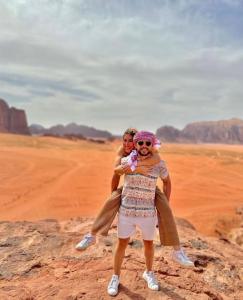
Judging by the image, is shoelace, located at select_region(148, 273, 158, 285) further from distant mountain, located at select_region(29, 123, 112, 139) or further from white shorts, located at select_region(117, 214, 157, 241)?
distant mountain, located at select_region(29, 123, 112, 139)

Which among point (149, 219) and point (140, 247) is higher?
point (149, 219)

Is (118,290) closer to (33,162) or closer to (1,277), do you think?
(1,277)

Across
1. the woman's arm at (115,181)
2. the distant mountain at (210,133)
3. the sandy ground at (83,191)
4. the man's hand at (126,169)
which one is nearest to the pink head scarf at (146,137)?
the man's hand at (126,169)

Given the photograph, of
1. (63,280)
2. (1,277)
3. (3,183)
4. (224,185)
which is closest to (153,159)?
(63,280)

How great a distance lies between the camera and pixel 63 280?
4898 millimetres

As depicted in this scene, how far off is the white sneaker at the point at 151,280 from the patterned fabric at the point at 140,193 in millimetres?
800

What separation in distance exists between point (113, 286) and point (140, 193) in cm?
108

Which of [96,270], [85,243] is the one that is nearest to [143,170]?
[85,243]

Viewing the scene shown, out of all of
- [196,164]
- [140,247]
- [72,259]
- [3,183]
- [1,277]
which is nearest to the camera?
[1,277]

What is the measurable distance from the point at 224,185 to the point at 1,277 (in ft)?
58.9

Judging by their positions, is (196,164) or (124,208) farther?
(196,164)

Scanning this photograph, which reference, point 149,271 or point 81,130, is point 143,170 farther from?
point 81,130

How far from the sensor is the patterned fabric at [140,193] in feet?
14.6

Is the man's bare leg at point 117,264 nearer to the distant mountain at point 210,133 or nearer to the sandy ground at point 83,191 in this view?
the sandy ground at point 83,191
